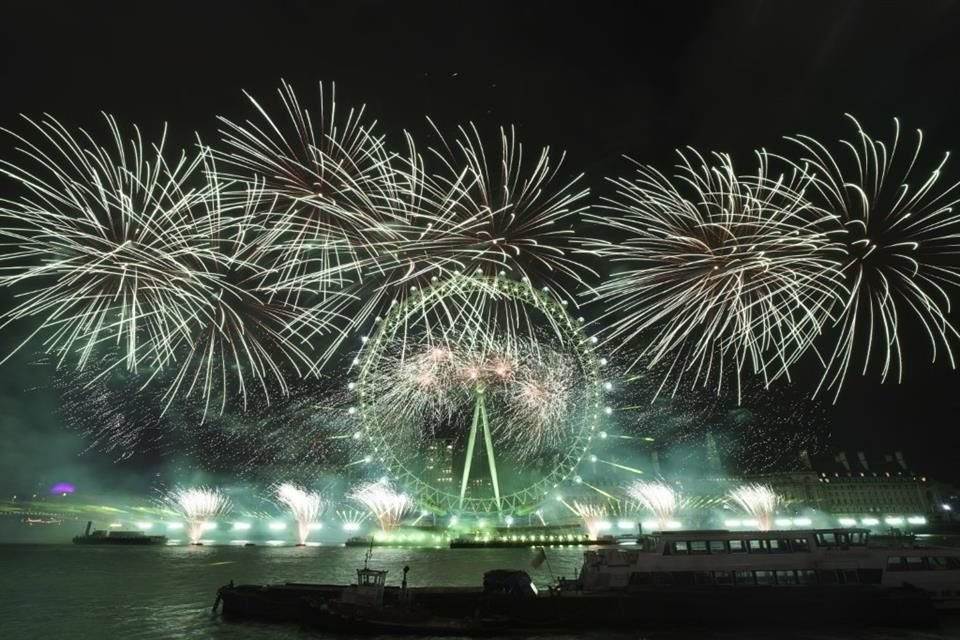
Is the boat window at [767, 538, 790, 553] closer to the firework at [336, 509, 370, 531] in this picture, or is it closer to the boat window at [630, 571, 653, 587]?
the boat window at [630, 571, 653, 587]

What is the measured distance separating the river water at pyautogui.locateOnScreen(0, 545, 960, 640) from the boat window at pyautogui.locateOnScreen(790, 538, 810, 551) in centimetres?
415

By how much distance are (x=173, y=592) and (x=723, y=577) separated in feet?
171

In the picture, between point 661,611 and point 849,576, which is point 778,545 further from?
point 661,611

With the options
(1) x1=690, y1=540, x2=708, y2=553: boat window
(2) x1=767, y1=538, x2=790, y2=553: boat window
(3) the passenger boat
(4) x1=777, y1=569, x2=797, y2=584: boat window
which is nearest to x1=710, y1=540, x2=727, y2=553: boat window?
(3) the passenger boat

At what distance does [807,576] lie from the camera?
125ft

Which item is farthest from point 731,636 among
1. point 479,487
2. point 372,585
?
point 479,487

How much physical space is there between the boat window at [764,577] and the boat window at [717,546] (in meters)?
2.33

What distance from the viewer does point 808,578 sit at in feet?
125

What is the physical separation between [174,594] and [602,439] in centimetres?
5967

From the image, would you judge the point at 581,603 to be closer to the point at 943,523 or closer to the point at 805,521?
the point at 805,521

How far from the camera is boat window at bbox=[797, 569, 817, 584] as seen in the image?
125 feet

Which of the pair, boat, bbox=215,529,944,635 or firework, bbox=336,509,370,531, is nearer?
boat, bbox=215,529,944,635

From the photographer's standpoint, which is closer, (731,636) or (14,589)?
(731,636)

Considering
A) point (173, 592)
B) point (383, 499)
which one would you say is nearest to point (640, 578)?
point (173, 592)
